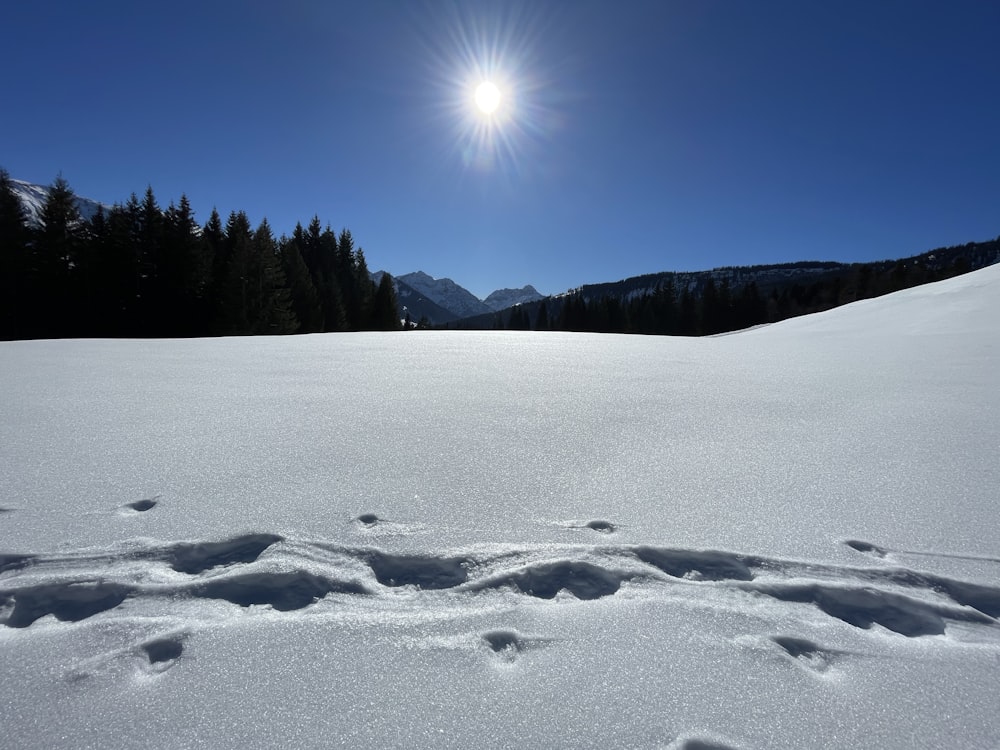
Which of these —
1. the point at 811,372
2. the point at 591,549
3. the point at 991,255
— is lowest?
the point at 591,549

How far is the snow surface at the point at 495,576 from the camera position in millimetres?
989

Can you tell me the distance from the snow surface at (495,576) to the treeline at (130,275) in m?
21.9

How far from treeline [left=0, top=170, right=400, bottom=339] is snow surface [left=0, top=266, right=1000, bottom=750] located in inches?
863

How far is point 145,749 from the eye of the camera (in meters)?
0.90

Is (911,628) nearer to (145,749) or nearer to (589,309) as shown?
(145,749)

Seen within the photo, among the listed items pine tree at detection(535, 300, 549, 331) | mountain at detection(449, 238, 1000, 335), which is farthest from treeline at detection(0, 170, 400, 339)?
pine tree at detection(535, 300, 549, 331)

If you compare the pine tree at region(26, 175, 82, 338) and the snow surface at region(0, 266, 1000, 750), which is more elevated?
the pine tree at region(26, 175, 82, 338)

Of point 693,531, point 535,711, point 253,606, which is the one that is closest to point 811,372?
point 693,531

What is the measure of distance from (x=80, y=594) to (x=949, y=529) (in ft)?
10.4

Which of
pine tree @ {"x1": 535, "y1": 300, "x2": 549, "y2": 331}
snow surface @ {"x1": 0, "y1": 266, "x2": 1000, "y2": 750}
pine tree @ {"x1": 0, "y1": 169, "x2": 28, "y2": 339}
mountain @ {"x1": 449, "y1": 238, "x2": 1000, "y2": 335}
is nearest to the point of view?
A: snow surface @ {"x1": 0, "y1": 266, "x2": 1000, "y2": 750}

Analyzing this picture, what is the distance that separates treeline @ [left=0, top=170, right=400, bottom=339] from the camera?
58.8 feet

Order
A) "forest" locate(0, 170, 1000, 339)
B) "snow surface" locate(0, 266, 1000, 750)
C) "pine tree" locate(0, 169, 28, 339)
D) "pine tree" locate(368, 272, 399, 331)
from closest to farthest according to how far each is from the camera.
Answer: "snow surface" locate(0, 266, 1000, 750), "pine tree" locate(0, 169, 28, 339), "forest" locate(0, 170, 1000, 339), "pine tree" locate(368, 272, 399, 331)

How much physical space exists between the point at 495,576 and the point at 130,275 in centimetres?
2620

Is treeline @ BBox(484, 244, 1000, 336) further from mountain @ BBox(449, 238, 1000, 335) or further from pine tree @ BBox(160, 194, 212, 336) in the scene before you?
pine tree @ BBox(160, 194, 212, 336)
